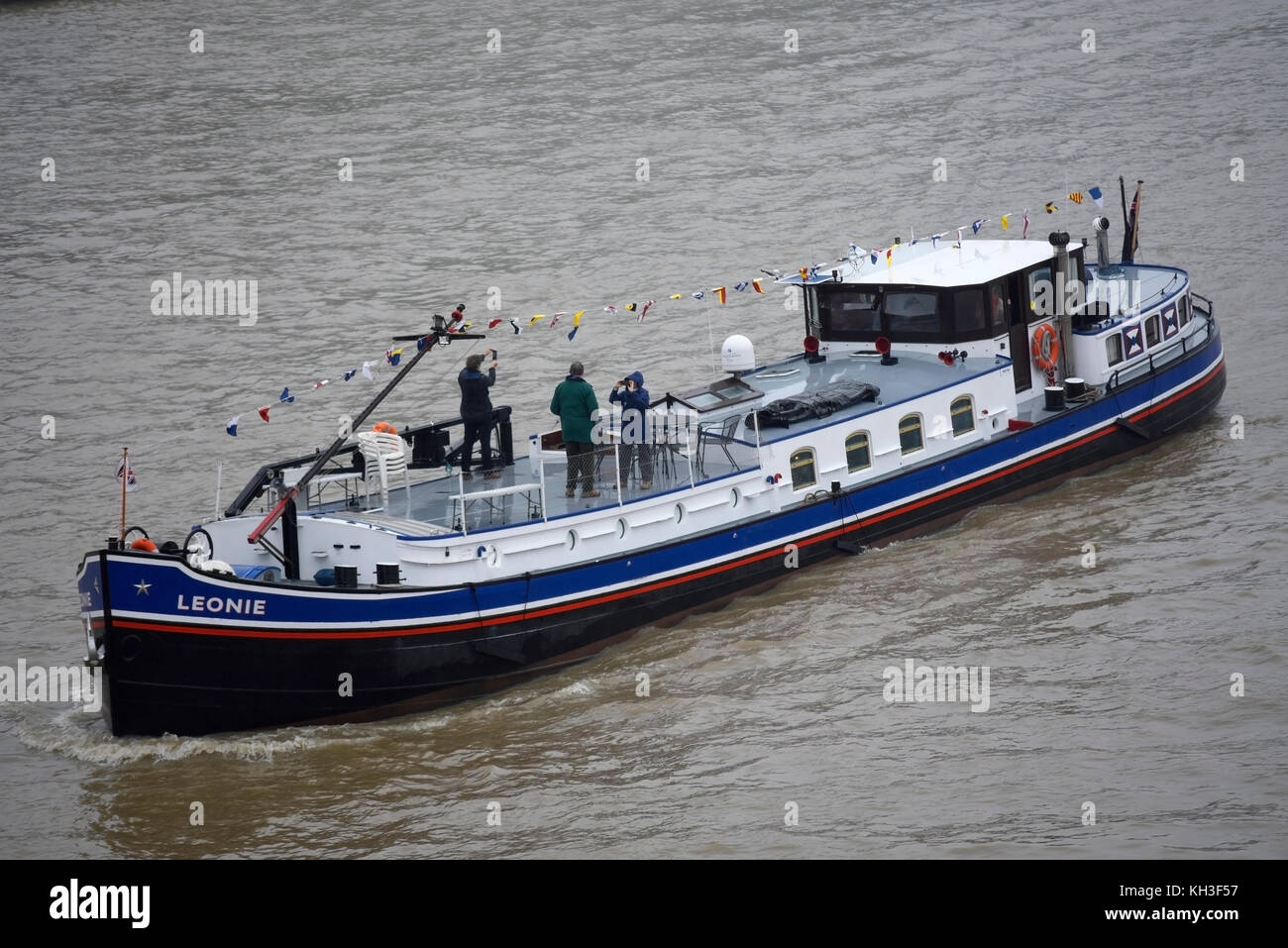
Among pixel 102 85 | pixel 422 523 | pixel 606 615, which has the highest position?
pixel 102 85

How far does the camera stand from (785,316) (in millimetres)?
29891

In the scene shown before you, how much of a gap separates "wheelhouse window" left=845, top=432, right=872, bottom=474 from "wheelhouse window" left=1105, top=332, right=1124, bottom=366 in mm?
4648

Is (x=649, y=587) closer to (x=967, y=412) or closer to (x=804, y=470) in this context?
(x=804, y=470)

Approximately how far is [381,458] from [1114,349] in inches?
420

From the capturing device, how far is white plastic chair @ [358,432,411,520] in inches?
733

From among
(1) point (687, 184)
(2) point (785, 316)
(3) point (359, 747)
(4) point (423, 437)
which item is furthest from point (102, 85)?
(3) point (359, 747)

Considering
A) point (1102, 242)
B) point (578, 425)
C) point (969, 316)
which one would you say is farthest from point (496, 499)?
point (1102, 242)

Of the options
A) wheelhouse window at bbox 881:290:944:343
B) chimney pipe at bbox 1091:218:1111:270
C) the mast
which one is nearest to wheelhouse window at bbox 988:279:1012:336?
wheelhouse window at bbox 881:290:944:343

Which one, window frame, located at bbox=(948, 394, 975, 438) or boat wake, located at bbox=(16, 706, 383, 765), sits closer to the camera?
boat wake, located at bbox=(16, 706, 383, 765)

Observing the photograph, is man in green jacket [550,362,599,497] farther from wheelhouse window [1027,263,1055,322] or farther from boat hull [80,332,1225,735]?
wheelhouse window [1027,263,1055,322]

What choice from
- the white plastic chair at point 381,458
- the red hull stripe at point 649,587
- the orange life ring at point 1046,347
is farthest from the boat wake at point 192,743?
the orange life ring at point 1046,347

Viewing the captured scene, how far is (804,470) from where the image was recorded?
20.5m
